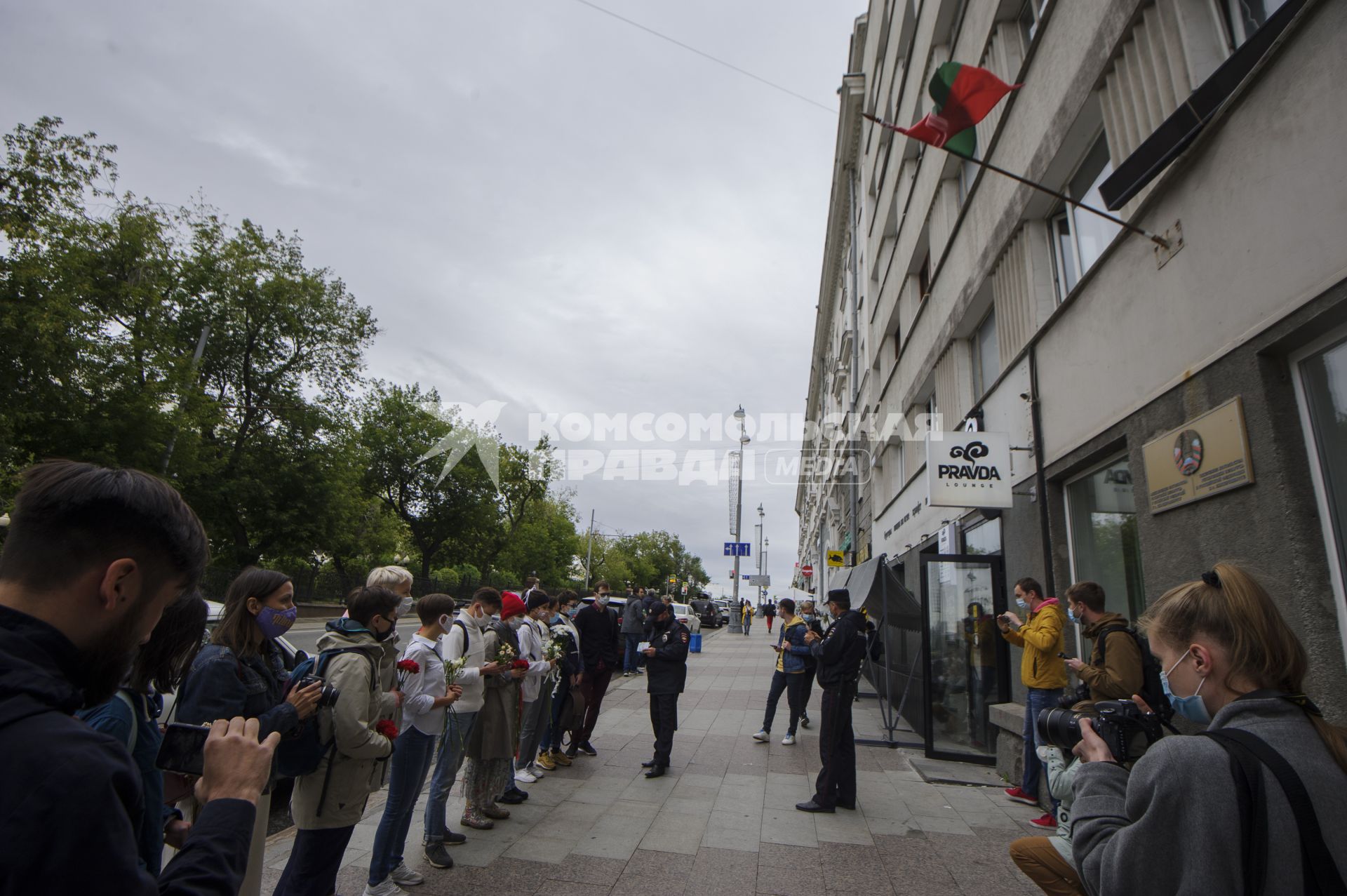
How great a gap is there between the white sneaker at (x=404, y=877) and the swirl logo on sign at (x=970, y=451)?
674 centimetres

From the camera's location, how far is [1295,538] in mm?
3961

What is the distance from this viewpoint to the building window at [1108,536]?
6.43m

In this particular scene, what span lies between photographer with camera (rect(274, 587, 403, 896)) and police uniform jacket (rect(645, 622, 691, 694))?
423 cm

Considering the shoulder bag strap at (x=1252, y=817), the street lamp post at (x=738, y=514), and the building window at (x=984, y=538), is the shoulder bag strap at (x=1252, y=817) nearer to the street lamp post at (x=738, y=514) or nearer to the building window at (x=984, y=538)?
the building window at (x=984, y=538)

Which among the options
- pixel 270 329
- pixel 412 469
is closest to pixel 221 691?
pixel 270 329

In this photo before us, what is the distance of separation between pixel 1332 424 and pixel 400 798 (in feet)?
19.6

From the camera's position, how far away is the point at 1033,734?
6.65 meters

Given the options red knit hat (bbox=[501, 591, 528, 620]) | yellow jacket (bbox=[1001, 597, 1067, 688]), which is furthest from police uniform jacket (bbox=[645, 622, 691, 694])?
yellow jacket (bbox=[1001, 597, 1067, 688])

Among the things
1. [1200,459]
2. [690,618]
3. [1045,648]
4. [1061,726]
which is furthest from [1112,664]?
[690,618]

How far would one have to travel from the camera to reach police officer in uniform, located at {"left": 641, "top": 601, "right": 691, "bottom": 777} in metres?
7.61

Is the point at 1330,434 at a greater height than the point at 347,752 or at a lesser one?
greater

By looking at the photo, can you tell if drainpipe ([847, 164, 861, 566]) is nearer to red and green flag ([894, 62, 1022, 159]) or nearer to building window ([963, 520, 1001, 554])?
building window ([963, 520, 1001, 554])

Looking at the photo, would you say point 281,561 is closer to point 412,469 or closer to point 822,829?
point 412,469

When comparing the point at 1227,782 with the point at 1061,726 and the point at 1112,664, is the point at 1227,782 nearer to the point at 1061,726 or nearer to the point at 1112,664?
the point at 1061,726
